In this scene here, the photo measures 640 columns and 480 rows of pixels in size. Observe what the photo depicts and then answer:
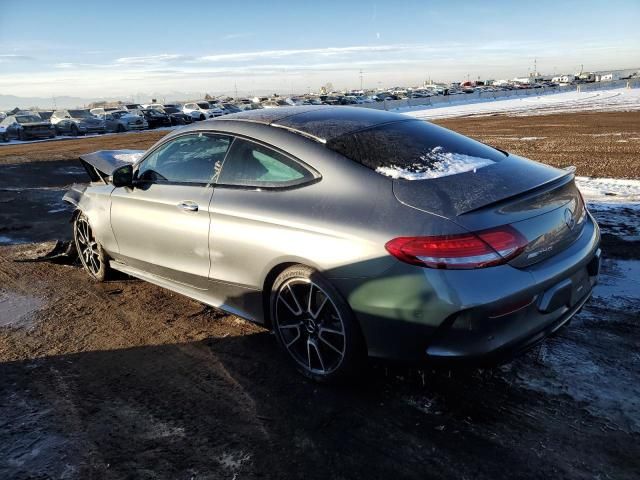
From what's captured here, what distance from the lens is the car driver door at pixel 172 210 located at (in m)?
3.65

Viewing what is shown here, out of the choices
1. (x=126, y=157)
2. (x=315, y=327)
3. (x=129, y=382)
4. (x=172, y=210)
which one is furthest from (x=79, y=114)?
(x=315, y=327)

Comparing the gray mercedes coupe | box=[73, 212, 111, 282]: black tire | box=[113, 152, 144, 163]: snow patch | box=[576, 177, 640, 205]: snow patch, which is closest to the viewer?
the gray mercedes coupe

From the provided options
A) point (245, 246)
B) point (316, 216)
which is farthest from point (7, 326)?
point (316, 216)

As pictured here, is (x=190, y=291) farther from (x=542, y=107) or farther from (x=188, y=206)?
(x=542, y=107)

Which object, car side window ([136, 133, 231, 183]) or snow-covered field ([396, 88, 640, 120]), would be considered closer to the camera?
car side window ([136, 133, 231, 183])

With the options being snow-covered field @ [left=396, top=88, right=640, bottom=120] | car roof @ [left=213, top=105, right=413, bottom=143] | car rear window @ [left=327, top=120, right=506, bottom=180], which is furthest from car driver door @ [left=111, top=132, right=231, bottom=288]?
snow-covered field @ [left=396, top=88, right=640, bottom=120]

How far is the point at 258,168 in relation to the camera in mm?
3404

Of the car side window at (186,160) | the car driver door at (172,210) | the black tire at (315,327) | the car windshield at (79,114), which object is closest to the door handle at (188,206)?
the car driver door at (172,210)

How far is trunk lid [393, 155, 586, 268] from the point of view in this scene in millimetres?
2611

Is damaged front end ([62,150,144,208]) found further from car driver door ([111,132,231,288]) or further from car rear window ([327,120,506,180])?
car rear window ([327,120,506,180])

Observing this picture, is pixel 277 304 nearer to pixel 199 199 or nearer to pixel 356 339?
pixel 356 339

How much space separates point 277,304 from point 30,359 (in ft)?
6.16

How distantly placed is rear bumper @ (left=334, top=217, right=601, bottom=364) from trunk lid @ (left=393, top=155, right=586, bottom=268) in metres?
0.12

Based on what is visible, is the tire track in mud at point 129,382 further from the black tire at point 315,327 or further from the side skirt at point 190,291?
the black tire at point 315,327
